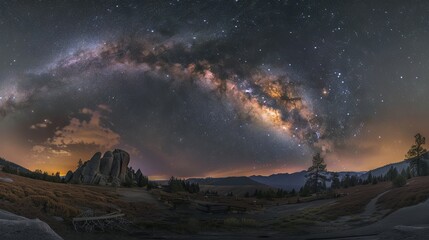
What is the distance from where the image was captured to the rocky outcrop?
327 ft

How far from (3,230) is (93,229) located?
16652 mm

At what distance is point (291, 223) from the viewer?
36.9 meters

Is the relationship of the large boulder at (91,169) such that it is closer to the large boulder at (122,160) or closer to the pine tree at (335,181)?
the large boulder at (122,160)

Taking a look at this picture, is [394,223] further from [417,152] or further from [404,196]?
[417,152]

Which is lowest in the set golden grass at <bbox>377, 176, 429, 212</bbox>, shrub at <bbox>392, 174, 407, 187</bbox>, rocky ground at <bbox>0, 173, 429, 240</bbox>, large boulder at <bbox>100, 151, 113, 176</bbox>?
rocky ground at <bbox>0, 173, 429, 240</bbox>

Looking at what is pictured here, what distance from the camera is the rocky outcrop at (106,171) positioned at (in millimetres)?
99519

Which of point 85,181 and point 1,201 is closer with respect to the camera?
point 1,201

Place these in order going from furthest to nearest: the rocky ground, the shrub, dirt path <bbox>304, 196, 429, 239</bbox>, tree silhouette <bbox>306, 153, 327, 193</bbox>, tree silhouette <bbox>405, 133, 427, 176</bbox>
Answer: tree silhouette <bbox>306, 153, 327, 193</bbox>
tree silhouette <bbox>405, 133, 427, 176</bbox>
the shrub
the rocky ground
dirt path <bbox>304, 196, 429, 239</bbox>

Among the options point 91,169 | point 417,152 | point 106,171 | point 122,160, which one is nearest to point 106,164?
point 106,171

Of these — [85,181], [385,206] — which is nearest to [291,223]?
[385,206]

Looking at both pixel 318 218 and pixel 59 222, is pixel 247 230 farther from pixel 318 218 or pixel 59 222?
pixel 59 222

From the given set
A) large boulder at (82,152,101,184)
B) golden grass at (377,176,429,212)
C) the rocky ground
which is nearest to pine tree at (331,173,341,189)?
the rocky ground

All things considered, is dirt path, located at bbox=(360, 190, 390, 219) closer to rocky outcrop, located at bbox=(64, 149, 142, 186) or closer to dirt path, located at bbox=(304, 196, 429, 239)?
dirt path, located at bbox=(304, 196, 429, 239)

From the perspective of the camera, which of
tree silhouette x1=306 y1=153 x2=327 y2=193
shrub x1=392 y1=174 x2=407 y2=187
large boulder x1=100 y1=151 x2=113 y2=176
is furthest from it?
large boulder x1=100 y1=151 x2=113 y2=176
